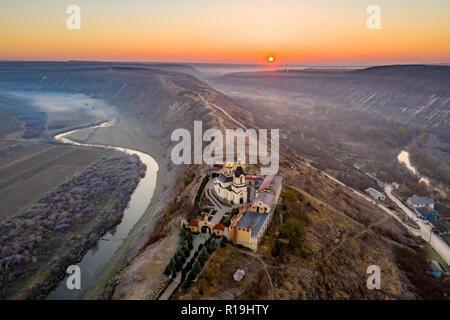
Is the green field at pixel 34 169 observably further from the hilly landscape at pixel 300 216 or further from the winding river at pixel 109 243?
the winding river at pixel 109 243

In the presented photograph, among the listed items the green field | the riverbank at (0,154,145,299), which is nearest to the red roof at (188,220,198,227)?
the riverbank at (0,154,145,299)

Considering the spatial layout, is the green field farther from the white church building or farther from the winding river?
the white church building

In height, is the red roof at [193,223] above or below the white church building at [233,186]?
below

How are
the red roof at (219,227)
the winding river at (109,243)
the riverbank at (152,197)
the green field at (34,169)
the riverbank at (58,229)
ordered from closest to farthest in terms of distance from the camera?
the red roof at (219,227) < the winding river at (109,243) < the riverbank at (58,229) < the riverbank at (152,197) < the green field at (34,169)

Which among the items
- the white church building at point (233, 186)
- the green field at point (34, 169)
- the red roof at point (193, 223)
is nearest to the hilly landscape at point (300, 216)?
the red roof at point (193, 223)

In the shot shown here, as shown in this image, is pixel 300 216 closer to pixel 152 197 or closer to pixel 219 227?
pixel 219 227
